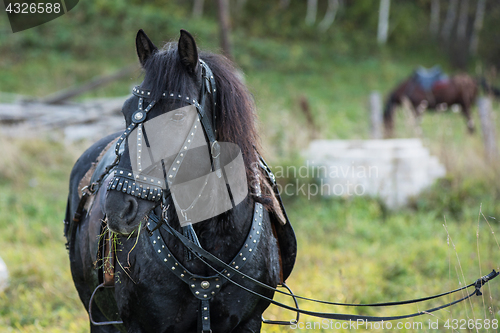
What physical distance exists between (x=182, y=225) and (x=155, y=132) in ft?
1.70

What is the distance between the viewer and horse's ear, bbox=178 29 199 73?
180 cm

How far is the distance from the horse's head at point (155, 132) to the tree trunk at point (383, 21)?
27.7 metres

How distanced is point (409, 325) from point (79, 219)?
2797mm

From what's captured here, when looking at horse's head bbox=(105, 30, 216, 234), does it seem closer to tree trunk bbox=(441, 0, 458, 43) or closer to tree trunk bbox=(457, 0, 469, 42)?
tree trunk bbox=(457, 0, 469, 42)

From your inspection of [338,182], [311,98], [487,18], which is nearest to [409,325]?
[338,182]

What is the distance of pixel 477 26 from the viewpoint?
26.6 meters

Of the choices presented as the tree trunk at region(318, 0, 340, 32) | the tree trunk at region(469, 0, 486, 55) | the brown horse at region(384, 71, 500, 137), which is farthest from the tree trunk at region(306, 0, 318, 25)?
the brown horse at region(384, 71, 500, 137)

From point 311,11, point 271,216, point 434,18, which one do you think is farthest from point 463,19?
point 271,216

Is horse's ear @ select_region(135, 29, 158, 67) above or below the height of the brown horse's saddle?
above

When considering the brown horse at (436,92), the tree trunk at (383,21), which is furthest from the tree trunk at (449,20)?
the brown horse at (436,92)

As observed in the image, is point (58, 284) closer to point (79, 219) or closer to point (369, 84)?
point (79, 219)

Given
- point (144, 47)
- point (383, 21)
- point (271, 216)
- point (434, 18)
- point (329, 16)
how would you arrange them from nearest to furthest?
point (144, 47) < point (271, 216) < point (383, 21) < point (329, 16) < point (434, 18)

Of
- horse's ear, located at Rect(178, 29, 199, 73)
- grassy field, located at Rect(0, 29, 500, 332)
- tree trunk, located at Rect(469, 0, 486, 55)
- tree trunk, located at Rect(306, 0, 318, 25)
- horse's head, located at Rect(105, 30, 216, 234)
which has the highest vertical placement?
tree trunk, located at Rect(306, 0, 318, 25)

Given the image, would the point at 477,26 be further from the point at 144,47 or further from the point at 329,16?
the point at 144,47
